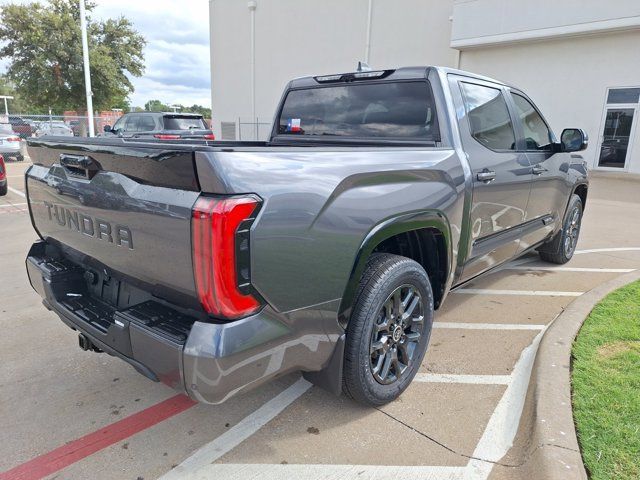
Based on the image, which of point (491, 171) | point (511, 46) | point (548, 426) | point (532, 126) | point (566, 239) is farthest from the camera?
point (511, 46)

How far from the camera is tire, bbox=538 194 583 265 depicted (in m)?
5.43

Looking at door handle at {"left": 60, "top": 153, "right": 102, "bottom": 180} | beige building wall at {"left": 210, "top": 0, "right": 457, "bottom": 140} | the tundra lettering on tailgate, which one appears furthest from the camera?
beige building wall at {"left": 210, "top": 0, "right": 457, "bottom": 140}

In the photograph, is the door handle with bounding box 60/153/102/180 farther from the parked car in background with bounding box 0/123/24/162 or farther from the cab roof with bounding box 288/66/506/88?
the parked car in background with bounding box 0/123/24/162

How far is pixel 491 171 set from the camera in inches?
134

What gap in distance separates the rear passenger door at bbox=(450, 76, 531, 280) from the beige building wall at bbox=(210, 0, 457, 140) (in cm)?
1625

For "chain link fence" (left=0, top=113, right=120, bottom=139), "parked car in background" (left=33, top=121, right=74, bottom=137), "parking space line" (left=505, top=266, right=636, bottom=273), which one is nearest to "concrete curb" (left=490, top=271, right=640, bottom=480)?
"parking space line" (left=505, top=266, right=636, bottom=273)

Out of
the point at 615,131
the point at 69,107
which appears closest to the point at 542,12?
the point at 615,131

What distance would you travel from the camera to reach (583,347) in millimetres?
3287

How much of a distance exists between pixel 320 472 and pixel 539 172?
3.22 m

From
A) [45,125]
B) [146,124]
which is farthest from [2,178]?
[45,125]

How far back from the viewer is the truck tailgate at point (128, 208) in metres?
1.84

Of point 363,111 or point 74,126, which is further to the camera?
point 74,126

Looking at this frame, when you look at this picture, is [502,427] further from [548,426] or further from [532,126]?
[532,126]

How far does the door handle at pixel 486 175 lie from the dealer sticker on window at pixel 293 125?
5.09 ft
